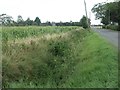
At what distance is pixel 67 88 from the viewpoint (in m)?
8.95

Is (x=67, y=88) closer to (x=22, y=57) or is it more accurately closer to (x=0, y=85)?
(x=0, y=85)

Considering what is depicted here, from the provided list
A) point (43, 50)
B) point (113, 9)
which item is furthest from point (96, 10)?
point (43, 50)

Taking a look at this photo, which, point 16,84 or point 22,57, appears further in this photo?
point 22,57

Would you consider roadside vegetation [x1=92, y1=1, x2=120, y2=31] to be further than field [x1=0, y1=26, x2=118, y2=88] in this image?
Yes

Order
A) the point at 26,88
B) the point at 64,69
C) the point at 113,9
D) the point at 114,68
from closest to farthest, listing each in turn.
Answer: the point at 26,88, the point at 114,68, the point at 64,69, the point at 113,9

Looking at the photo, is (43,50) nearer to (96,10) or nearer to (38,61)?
(38,61)

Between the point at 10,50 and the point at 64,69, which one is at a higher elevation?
the point at 10,50

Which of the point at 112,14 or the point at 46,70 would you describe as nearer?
the point at 46,70

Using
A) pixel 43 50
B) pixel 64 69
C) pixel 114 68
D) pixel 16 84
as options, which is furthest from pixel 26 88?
pixel 43 50

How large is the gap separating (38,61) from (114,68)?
4035 mm

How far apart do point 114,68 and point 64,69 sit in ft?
10.2

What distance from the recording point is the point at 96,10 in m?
131

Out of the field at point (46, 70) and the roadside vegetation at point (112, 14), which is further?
the roadside vegetation at point (112, 14)

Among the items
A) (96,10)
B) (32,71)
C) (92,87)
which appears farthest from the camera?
(96,10)
